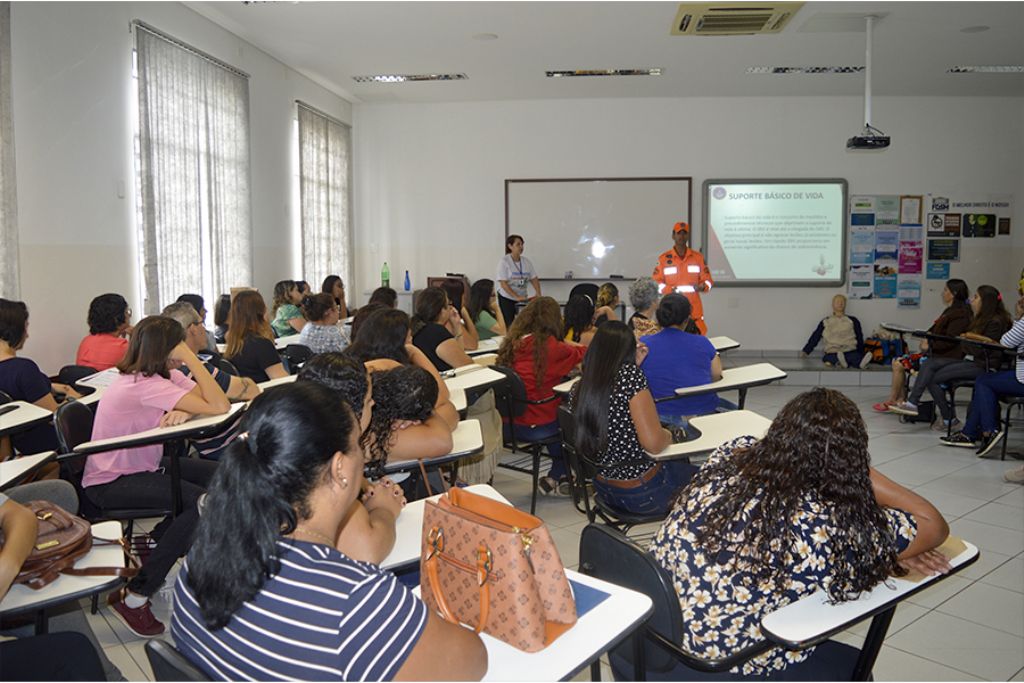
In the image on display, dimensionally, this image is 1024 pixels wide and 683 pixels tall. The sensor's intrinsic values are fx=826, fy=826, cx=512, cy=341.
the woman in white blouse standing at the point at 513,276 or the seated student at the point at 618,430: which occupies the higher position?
the woman in white blouse standing at the point at 513,276

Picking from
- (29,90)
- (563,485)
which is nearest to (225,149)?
(29,90)

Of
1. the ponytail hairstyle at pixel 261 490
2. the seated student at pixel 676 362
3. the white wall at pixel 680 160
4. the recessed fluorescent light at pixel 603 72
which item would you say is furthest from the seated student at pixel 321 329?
the white wall at pixel 680 160

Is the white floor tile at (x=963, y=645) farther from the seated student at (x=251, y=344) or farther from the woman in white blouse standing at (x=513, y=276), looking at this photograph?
the woman in white blouse standing at (x=513, y=276)

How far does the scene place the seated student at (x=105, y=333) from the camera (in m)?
4.85

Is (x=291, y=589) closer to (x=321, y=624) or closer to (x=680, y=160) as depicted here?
(x=321, y=624)

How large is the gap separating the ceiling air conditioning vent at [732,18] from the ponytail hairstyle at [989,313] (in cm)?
278

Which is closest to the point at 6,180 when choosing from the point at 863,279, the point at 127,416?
the point at 127,416

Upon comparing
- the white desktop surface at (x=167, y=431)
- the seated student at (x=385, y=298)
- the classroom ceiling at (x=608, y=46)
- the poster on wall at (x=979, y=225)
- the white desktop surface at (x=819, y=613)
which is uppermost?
the classroom ceiling at (x=608, y=46)

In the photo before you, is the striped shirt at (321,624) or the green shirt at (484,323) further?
the green shirt at (484,323)

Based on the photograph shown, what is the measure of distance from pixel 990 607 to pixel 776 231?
319 inches

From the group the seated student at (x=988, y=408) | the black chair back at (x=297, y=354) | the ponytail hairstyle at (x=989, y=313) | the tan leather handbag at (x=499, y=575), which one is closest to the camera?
the tan leather handbag at (x=499, y=575)

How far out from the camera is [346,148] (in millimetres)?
10875

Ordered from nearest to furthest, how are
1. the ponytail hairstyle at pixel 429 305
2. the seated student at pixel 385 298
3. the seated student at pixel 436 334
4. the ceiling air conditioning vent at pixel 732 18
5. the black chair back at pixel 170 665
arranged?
the black chair back at pixel 170 665 → the seated student at pixel 436 334 → the ponytail hairstyle at pixel 429 305 → the seated student at pixel 385 298 → the ceiling air conditioning vent at pixel 732 18

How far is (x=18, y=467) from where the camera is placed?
280 centimetres
